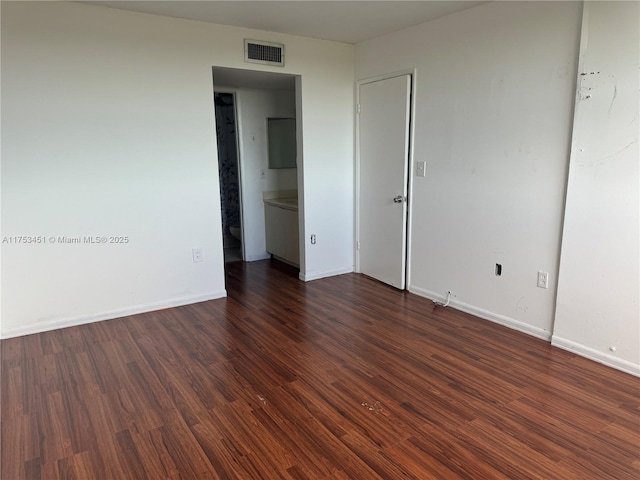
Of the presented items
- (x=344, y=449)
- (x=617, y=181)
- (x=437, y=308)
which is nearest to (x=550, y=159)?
(x=617, y=181)

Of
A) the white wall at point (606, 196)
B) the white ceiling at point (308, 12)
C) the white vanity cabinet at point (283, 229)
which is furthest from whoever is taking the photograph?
the white vanity cabinet at point (283, 229)

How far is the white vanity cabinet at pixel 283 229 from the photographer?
497cm

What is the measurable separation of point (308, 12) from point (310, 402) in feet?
9.33

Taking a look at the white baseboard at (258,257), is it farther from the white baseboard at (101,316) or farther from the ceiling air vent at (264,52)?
the ceiling air vent at (264,52)

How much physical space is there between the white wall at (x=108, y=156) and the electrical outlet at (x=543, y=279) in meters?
2.66

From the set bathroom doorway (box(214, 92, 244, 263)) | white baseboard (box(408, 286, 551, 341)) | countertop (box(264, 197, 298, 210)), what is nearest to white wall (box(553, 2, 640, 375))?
white baseboard (box(408, 286, 551, 341))

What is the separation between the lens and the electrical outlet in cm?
306

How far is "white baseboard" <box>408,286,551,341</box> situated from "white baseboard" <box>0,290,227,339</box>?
6.27ft

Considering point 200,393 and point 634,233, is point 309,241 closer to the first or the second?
point 200,393

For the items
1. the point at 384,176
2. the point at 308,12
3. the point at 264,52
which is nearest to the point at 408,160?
the point at 384,176

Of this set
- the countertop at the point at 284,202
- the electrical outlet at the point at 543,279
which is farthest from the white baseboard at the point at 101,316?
→ the electrical outlet at the point at 543,279

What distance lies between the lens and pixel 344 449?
200 cm

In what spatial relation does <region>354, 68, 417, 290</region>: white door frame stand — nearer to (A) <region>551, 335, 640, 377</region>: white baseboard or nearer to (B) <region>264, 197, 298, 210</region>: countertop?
(B) <region>264, 197, 298, 210</region>: countertop

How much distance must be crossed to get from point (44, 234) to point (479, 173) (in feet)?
11.0
